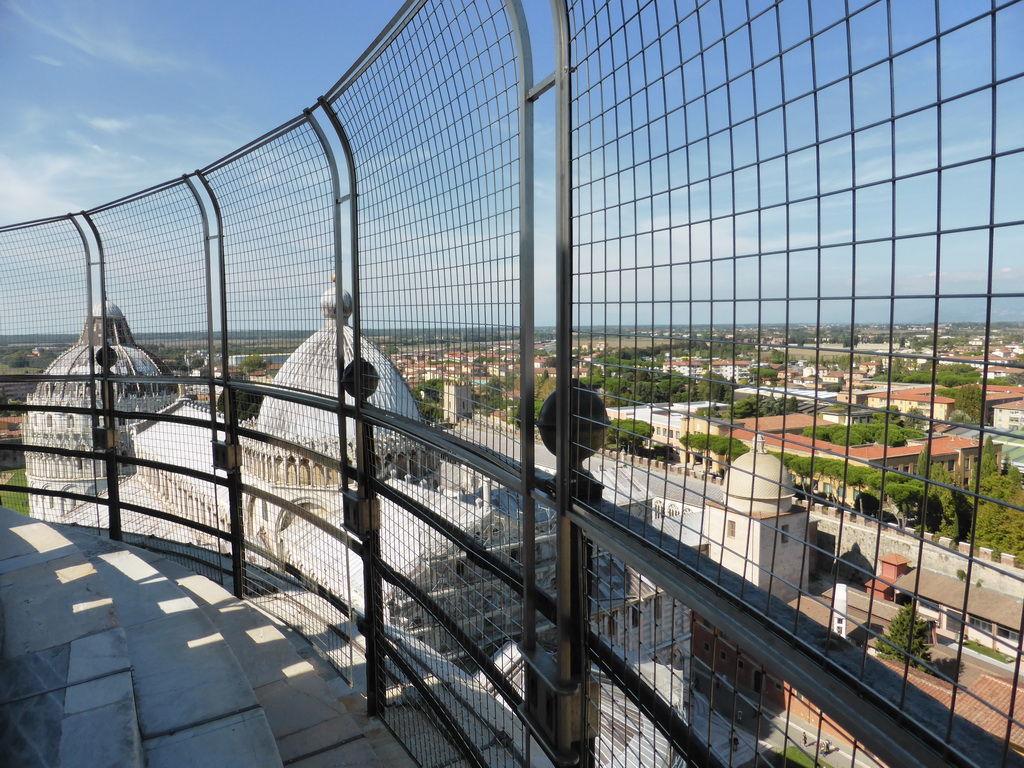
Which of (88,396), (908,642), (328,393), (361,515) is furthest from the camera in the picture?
(88,396)

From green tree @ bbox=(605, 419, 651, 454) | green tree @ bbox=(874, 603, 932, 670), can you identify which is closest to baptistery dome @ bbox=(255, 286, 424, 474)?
green tree @ bbox=(605, 419, 651, 454)

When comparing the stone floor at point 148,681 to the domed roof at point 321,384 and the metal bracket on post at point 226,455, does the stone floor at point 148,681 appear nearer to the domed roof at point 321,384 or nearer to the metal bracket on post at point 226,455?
the metal bracket on post at point 226,455

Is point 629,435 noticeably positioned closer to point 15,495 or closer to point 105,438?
point 105,438

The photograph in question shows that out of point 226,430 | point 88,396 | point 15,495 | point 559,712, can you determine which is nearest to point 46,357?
point 88,396

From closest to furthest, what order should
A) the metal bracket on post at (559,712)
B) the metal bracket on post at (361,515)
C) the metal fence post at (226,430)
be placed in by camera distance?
the metal bracket on post at (559,712) → the metal bracket on post at (361,515) → the metal fence post at (226,430)

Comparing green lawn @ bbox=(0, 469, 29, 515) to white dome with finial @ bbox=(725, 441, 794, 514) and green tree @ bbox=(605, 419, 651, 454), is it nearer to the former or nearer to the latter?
green tree @ bbox=(605, 419, 651, 454)

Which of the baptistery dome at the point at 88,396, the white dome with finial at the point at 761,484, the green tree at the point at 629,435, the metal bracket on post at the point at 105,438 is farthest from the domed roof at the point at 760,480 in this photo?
the metal bracket on post at the point at 105,438

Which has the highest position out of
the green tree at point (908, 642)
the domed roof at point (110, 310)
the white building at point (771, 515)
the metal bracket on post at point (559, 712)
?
the domed roof at point (110, 310)

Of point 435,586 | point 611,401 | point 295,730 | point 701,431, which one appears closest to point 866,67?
point 701,431
